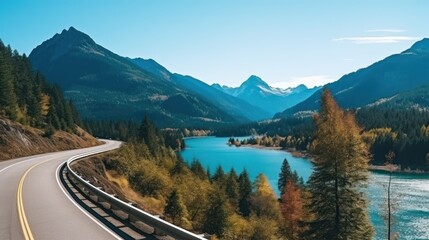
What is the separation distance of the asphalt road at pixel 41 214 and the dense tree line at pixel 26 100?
1794 inches

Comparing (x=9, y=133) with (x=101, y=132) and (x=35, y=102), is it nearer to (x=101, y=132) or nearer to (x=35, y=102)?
(x=35, y=102)

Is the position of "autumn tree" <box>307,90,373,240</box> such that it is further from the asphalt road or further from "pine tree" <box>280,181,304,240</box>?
"pine tree" <box>280,181,304,240</box>

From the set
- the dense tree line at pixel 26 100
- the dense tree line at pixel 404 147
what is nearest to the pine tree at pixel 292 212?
the dense tree line at pixel 26 100

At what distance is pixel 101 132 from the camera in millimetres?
176125

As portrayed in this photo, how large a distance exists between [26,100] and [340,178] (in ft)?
261

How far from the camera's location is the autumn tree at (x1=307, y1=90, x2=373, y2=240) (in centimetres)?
3059

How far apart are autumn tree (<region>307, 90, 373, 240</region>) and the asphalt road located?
59.7ft

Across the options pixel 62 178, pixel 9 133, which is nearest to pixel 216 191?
pixel 62 178

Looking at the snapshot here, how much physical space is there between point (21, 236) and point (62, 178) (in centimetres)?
2156

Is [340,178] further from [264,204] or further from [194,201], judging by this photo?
[264,204]

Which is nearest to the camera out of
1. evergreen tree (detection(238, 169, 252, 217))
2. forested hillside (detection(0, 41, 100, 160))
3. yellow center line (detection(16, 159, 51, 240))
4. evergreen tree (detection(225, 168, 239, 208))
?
yellow center line (detection(16, 159, 51, 240))

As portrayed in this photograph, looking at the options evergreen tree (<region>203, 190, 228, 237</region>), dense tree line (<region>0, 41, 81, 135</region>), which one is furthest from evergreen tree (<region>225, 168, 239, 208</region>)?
dense tree line (<region>0, 41, 81, 135</region>)

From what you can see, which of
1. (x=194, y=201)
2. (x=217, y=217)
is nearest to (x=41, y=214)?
(x=217, y=217)

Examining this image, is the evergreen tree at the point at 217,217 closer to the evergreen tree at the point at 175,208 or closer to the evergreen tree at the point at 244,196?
the evergreen tree at the point at 175,208
